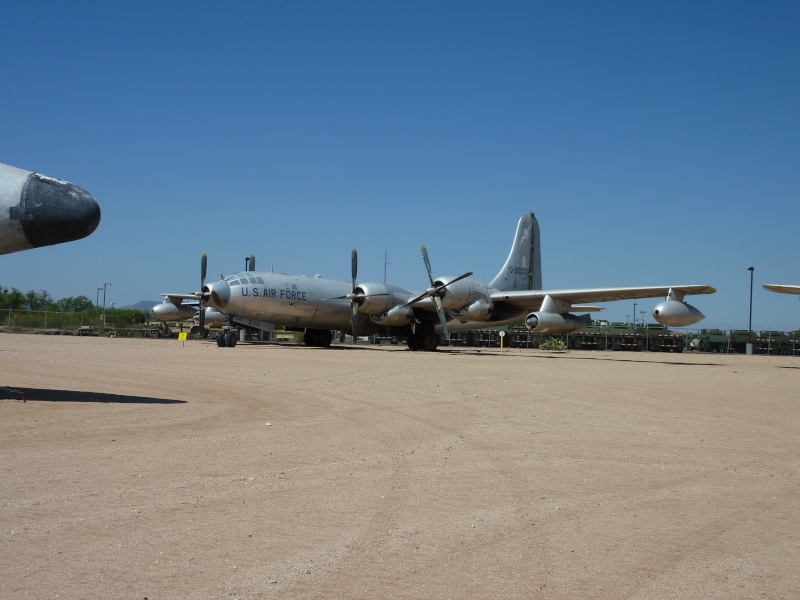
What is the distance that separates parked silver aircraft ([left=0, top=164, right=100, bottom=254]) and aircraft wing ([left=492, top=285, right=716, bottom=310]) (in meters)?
24.8

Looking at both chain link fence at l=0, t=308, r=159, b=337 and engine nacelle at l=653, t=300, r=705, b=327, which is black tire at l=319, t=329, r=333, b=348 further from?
chain link fence at l=0, t=308, r=159, b=337

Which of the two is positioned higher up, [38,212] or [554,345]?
[38,212]

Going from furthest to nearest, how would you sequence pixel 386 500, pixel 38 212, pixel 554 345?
pixel 554 345 → pixel 38 212 → pixel 386 500

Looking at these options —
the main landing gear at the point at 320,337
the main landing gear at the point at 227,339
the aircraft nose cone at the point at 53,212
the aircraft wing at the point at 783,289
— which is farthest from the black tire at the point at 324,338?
the aircraft nose cone at the point at 53,212

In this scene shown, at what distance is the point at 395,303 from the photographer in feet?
118

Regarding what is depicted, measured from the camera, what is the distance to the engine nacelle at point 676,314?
28.2 metres

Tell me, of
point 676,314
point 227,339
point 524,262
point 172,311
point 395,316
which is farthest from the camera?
point 172,311

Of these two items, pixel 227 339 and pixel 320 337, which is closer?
pixel 227 339

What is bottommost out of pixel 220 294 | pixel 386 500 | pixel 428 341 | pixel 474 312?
pixel 386 500

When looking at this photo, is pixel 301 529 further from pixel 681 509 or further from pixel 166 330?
pixel 166 330

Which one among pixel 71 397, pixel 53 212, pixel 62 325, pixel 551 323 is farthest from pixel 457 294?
pixel 62 325

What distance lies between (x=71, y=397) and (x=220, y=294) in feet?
67.7

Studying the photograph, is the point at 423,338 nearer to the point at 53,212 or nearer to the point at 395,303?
the point at 395,303

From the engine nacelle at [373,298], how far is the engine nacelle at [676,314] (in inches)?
501
